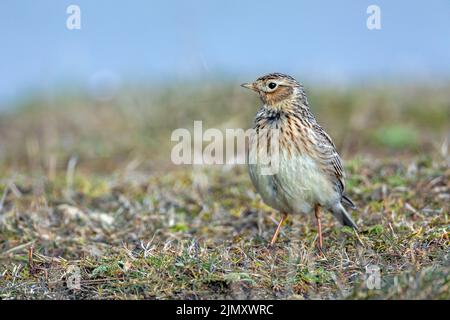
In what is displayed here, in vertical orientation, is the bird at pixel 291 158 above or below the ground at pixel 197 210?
above

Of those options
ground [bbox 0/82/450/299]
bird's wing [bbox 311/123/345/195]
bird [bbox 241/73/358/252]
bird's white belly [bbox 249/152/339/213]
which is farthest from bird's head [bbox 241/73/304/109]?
ground [bbox 0/82/450/299]

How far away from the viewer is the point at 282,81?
21.7 feet

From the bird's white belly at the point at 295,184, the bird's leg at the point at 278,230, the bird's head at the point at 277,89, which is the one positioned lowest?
the bird's leg at the point at 278,230

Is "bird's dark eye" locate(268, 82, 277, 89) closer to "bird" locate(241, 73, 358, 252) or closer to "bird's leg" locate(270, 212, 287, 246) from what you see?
"bird" locate(241, 73, 358, 252)

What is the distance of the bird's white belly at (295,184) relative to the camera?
6.12 m

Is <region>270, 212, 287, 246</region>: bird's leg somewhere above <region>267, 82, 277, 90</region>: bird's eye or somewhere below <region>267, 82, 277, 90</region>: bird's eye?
below

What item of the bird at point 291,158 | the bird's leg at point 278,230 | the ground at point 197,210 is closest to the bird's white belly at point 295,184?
the bird at point 291,158

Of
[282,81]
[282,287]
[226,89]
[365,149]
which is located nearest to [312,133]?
[282,81]

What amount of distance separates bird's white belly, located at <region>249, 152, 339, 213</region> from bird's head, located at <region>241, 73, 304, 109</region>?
66 centimetres

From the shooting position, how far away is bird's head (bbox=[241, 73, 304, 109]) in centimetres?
659

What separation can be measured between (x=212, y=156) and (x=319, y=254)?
364 centimetres

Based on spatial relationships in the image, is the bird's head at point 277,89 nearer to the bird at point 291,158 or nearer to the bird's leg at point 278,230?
the bird at point 291,158

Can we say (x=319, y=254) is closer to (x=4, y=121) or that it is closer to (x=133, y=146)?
(x=133, y=146)

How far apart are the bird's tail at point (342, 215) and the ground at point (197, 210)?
136mm
